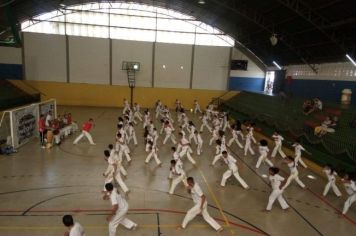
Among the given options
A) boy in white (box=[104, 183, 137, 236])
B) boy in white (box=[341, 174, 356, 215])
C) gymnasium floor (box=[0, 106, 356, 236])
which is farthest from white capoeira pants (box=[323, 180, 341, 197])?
boy in white (box=[104, 183, 137, 236])

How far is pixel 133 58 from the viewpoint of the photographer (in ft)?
108

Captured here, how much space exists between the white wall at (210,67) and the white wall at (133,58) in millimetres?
5760

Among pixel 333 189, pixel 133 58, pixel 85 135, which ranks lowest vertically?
pixel 333 189

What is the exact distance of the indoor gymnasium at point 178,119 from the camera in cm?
848

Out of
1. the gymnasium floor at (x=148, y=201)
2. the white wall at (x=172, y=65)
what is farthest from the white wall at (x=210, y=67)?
the gymnasium floor at (x=148, y=201)

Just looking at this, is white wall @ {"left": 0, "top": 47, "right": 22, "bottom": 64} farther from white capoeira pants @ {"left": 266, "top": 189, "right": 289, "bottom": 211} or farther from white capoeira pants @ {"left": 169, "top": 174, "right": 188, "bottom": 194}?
white capoeira pants @ {"left": 266, "top": 189, "right": 289, "bottom": 211}

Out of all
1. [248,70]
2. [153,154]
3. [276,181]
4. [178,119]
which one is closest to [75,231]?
[276,181]

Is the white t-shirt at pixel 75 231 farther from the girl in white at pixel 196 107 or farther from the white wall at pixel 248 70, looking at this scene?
the white wall at pixel 248 70

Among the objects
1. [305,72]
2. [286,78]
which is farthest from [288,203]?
[286,78]

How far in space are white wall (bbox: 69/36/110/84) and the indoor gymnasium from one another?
0.15 meters

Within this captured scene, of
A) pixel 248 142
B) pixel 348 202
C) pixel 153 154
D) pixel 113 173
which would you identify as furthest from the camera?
pixel 248 142

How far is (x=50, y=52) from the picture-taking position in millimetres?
31469

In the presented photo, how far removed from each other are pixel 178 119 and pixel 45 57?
1809cm

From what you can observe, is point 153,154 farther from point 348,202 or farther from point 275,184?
point 348,202
